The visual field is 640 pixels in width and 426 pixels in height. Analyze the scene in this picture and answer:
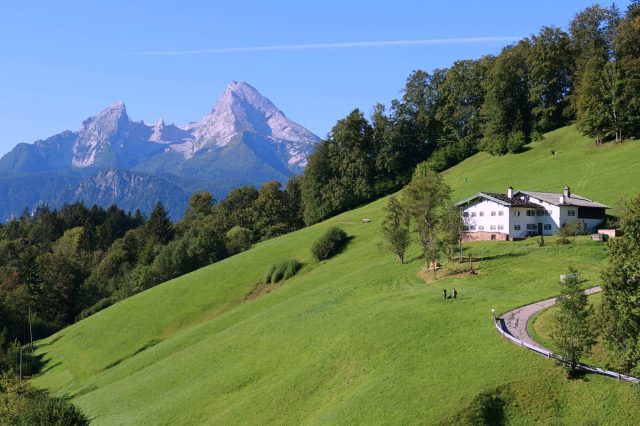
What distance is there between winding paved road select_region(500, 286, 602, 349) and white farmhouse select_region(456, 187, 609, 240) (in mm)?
23916

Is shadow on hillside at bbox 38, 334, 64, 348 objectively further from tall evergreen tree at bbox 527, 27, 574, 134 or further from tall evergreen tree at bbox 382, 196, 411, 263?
tall evergreen tree at bbox 527, 27, 574, 134

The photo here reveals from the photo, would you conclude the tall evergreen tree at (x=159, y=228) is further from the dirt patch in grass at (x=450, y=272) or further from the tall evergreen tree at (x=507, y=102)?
the dirt patch in grass at (x=450, y=272)

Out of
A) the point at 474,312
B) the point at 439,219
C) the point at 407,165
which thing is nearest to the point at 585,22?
the point at 407,165

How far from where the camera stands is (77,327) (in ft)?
293

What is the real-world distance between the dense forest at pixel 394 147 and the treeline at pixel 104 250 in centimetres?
33

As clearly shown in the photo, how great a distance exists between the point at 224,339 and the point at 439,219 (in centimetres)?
2549

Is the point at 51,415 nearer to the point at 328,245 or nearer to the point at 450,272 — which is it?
the point at 450,272

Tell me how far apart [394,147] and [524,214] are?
6319 centimetres

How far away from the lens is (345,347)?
4053 cm

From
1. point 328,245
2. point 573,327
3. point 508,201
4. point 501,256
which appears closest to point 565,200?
point 508,201

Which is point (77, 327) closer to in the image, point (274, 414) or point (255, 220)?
point (255, 220)

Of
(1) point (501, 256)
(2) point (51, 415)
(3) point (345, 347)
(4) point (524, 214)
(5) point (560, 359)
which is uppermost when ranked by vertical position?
(4) point (524, 214)

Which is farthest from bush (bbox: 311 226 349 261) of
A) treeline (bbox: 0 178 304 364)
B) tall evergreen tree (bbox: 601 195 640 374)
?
tall evergreen tree (bbox: 601 195 640 374)

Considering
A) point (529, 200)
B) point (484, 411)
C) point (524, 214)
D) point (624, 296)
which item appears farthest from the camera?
point (529, 200)
